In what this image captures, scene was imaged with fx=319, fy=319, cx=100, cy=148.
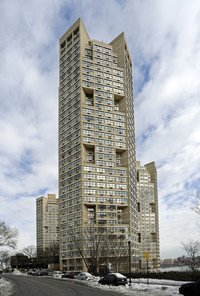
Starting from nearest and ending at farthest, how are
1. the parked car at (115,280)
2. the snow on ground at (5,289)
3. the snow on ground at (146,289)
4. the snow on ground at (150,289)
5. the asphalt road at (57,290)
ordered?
the snow on ground at (150,289) < the snow on ground at (146,289) < the asphalt road at (57,290) < the snow on ground at (5,289) < the parked car at (115,280)

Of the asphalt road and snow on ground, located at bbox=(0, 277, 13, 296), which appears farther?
snow on ground, located at bbox=(0, 277, 13, 296)

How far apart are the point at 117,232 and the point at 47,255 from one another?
293 feet

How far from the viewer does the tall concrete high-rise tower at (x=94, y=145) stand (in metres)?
111

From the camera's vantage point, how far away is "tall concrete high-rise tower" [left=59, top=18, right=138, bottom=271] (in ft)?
363

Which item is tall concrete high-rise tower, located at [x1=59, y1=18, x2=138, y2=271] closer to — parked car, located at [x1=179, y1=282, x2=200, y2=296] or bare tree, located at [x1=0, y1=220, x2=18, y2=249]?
bare tree, located at [x1=0, y1=220, x2=18, y2=249]

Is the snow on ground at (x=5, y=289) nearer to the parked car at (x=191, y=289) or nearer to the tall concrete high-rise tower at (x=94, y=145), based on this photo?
the parked car at (x=191, y=289)

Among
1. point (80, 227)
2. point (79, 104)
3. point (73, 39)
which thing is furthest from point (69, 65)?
point (80, 227)

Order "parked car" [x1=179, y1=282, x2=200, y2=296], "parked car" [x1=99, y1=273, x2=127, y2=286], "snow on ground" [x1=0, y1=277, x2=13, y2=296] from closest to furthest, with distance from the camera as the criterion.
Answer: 1. "parked car" [x1=179, y1=282, x2=200, y2=296]
2. "snow on ground" [x1=0, y1=277, x2=13, y2=296]
3. "parked car" [x1=99, y1=273, x2=127, y2=286]

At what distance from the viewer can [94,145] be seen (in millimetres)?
115438

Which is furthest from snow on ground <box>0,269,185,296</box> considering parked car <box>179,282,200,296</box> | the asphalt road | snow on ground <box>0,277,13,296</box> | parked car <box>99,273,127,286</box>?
parked car <box>179,282,200,296</box>

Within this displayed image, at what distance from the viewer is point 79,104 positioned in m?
117

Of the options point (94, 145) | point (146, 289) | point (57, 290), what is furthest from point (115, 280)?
point (94, 145)

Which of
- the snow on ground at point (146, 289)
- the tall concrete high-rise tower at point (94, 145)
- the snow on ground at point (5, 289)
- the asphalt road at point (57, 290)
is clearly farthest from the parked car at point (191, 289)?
the tall concrete high-rise tower at point (94, 145)

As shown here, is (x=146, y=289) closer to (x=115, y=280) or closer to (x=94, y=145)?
(x=115, y=280)
